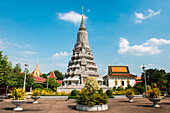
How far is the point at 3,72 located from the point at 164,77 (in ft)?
167

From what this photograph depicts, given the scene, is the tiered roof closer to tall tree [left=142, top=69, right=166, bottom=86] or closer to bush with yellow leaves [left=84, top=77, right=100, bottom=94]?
tall tree [left=142, top=69, right=166, bottom=86]

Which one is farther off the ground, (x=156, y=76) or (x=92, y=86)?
(x=156, y=76)

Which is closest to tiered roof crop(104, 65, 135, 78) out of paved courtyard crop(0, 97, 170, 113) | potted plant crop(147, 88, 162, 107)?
paved courtyard crop(0, 97, 170, 113)

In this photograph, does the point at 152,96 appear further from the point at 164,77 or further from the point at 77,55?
the point at 164,77

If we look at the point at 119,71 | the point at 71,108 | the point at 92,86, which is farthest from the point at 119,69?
the point at 71,108

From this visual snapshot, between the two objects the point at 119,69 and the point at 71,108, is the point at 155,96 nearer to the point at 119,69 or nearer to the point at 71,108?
the point at 71,108

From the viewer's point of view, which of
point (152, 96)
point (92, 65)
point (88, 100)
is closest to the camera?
point (88, 100)

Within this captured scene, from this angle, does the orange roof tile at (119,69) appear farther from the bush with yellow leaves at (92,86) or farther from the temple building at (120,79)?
the bush with yellow leaves at (92,86)

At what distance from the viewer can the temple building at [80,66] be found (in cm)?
3584

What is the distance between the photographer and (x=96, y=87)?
65.7 ft

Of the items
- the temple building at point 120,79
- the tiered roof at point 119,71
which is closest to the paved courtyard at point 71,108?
the temple building at point 120,79

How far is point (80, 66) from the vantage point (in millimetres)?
38406

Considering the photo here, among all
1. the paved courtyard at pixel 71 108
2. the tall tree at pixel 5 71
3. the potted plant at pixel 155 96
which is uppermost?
the tall tree at pixel 5 71

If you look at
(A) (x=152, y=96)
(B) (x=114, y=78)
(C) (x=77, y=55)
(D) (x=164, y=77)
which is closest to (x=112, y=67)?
(B) (x=114, y=78)
